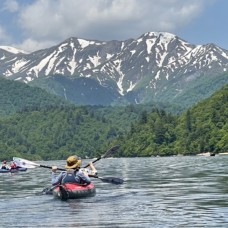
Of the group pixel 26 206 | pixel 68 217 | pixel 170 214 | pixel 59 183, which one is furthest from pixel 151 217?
pixel 59 183

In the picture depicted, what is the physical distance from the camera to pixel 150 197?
41.2 meters

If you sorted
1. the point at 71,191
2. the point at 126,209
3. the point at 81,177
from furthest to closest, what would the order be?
the point at 81,177 < the point at 71,191 < the point at 126,209

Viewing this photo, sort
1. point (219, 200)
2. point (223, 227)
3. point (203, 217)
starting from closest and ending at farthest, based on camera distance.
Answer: point (223, 227) < point (203, 217) < point (219, 200)

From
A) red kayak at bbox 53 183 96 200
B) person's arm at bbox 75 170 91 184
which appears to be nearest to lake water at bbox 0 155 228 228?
red kayak at bbox 53 183 96 200

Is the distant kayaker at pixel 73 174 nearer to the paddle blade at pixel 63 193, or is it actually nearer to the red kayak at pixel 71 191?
the red kayak at pixel 71 191

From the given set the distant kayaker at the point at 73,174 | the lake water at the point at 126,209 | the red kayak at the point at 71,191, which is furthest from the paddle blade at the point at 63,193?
the distant kayaker at the point at 73,174

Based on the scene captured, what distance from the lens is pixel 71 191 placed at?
41.0 meters

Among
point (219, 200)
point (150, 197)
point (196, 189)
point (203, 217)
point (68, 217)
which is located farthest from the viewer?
point (196, 189)

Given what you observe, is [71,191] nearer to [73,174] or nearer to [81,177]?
[73,174]

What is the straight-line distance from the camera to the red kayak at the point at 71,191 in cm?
4069

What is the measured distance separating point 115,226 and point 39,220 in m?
4.79

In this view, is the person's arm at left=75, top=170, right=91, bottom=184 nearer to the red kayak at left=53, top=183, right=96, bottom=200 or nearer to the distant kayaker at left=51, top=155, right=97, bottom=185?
the distant kayaker at left=51, top=155, right=97, bottom=185

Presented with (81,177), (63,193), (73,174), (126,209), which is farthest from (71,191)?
(126,209)

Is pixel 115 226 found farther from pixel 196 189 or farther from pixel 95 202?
pixel 196 189
